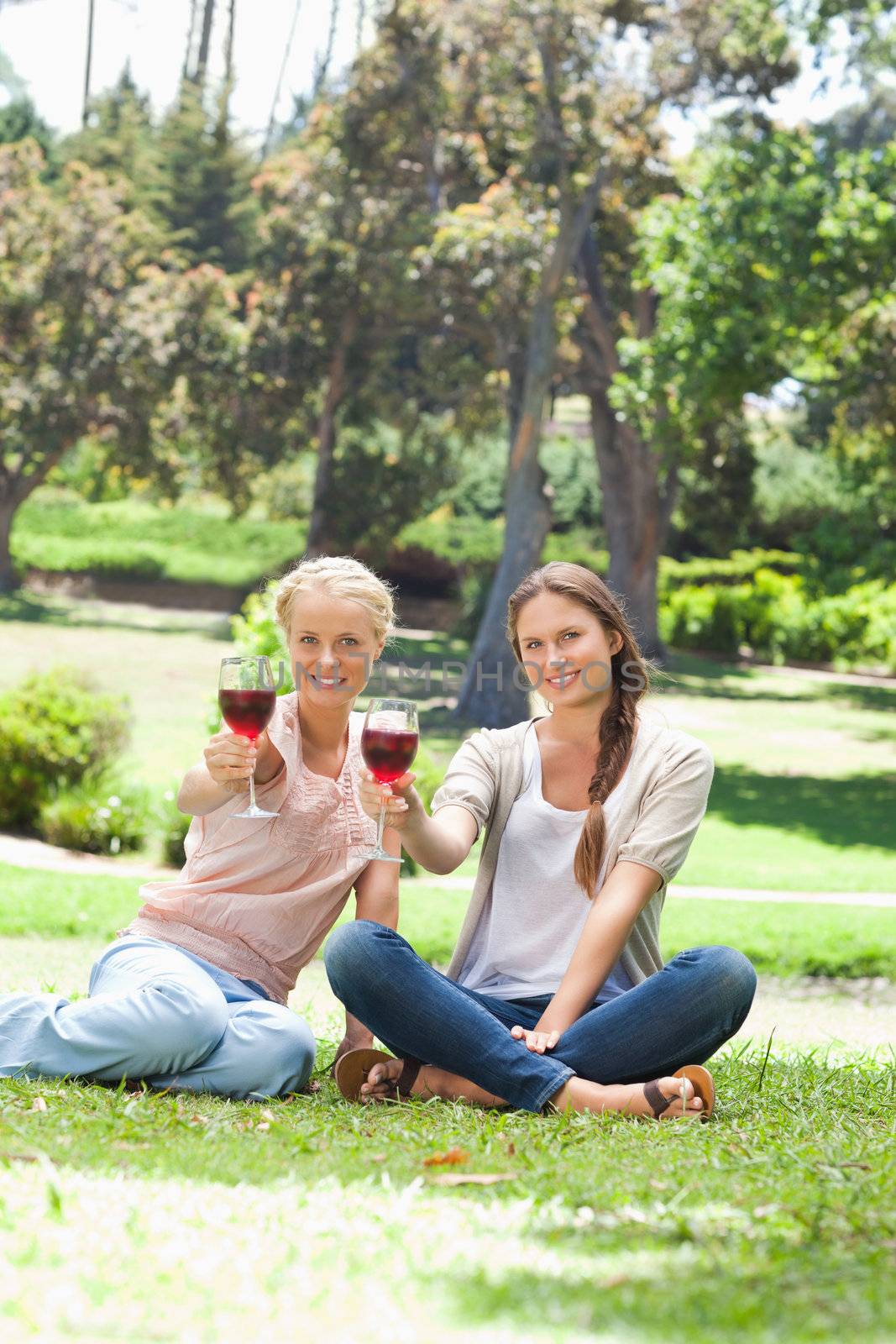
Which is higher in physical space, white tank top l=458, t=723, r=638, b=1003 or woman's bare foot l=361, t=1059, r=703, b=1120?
white tank top l=458, t=723, r=638, b=1003

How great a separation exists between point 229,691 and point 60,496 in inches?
1145

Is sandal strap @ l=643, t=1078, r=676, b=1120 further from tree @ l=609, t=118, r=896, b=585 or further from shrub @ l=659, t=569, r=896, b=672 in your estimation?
shrub @ l=659, t=569, r=896, b=672

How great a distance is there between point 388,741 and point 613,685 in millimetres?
799

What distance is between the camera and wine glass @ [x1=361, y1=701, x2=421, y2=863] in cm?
296

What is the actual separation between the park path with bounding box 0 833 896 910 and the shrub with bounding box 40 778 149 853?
8 cm

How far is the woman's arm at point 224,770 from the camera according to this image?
310 cm

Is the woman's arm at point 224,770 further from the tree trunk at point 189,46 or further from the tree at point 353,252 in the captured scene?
the tree trunk at point 189,46

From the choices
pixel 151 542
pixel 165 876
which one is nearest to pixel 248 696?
pixel 165 876

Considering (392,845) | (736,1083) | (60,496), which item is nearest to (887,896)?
(736,1083)

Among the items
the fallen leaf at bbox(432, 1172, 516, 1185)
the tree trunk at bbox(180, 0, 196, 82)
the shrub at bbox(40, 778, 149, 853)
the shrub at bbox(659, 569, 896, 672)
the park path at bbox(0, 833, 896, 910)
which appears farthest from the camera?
the tree trunk at bbox(180, 0, 196, 82)

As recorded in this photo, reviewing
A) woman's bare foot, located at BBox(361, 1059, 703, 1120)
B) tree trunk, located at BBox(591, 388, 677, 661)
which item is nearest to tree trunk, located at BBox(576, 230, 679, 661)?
tree trunk, located at BBox(591, 388, 677, 661)

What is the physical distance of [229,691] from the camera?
3084 mm

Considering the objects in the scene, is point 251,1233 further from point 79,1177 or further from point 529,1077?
point 529,1077

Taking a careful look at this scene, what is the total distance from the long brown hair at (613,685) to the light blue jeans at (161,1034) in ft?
2.61
